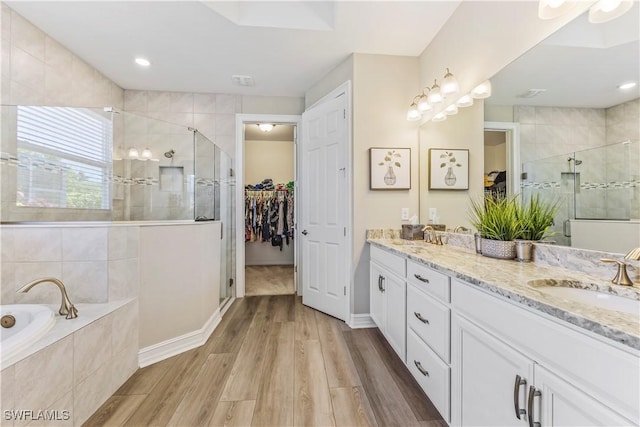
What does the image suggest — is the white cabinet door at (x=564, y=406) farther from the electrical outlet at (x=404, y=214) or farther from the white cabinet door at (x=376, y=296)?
the electrical outlet at (x=404, y=214)

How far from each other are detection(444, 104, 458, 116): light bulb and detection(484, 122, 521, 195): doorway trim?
548 mm

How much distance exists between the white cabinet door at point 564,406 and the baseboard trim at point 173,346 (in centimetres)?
222

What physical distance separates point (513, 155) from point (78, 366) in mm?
2718

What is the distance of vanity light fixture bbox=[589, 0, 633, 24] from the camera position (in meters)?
1.01

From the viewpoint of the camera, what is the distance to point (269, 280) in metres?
4.24

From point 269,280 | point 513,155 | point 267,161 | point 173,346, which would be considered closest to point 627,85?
point 513,155

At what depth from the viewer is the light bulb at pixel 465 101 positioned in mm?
1901

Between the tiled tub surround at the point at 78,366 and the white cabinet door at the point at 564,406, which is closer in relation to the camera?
the white cabinet door at the point at 564,406

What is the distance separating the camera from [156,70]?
2855 millimetres

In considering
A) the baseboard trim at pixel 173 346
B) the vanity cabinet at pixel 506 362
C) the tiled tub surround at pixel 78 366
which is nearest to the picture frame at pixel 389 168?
the vanity cabinet at pixel 506 362

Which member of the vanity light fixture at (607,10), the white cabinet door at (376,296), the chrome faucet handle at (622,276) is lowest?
the white cabinet door at (376,296)

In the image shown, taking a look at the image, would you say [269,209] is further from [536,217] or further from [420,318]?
[536,217]

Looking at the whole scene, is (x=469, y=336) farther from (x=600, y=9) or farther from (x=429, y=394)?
(x=600, y=9)

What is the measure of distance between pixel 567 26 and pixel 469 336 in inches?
60.6
